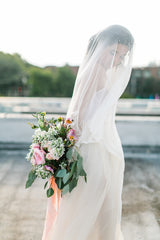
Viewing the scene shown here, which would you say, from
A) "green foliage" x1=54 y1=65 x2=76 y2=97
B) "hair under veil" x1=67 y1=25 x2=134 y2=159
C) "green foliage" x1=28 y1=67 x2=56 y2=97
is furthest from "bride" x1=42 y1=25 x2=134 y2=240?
"green foliage" x1=54 y1=65 x2=76 y2=97

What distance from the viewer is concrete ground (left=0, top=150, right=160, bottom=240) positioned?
8.25ft

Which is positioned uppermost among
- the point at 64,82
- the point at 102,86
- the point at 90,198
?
the point at 64,82

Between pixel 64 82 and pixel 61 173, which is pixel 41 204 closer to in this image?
pixel 61 173

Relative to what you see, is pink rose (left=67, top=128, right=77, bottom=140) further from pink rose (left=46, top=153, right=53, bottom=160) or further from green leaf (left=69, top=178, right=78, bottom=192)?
green leaf (left=69, top=178, right=78, bottom=192)

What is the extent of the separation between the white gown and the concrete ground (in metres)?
0.89

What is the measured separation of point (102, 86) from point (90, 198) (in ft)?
2.47

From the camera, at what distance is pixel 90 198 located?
64.9 inches

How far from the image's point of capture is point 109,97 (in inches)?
64.4

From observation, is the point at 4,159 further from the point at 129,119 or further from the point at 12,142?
the point at 129,119

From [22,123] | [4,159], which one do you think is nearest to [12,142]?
[4,159]

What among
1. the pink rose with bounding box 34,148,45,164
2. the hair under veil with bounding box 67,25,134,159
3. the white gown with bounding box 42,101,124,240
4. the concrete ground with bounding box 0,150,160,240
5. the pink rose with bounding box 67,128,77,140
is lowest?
the concrete ground with bounding box 0,150,160,240

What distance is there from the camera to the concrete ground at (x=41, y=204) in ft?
8.25

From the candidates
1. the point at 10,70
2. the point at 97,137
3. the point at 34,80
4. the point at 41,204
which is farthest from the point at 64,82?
the point at 97,137

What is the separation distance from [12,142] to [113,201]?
4365 millimetres
